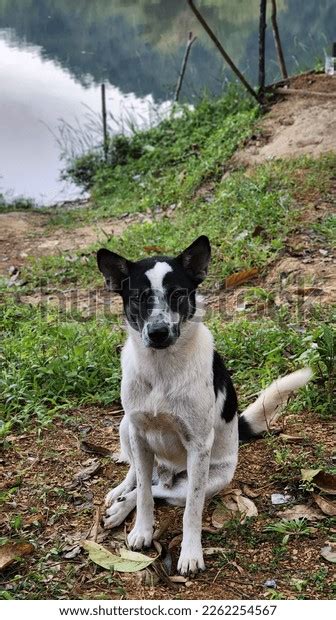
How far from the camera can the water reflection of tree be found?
19.9 m

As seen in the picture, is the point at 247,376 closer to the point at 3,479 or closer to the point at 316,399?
the point at 316,399

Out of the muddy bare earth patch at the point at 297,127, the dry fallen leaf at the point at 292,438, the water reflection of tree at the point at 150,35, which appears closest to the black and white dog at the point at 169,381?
the dry fallen leaf at the point at 292,438

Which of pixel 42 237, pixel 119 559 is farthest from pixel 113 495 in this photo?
pixel 42 237

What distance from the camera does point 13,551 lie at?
347 centimetres

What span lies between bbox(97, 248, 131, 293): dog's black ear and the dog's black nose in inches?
15.0

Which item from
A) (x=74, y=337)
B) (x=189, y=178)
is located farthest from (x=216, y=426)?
(x=189, y=178)

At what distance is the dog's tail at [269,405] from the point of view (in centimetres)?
405

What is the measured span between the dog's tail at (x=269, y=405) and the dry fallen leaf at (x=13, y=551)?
1322 millimetres

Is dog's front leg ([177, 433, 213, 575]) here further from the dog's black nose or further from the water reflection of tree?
the water reflection of tree

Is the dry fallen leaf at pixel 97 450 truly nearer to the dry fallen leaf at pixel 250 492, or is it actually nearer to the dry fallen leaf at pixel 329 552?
the dry fallen leaf at pixel 250 492

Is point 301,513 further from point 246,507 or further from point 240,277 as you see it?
point 240,277

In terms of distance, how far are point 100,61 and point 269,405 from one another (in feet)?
65.3

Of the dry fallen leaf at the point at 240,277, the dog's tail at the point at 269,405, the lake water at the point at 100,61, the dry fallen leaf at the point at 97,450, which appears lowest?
Result: the dry fallen leaf at the point at 97,450

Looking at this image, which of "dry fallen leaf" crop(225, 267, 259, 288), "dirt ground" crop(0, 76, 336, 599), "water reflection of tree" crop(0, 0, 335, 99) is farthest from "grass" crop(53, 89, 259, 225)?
"dirt ground" crop(0, 76, 336, 599)
